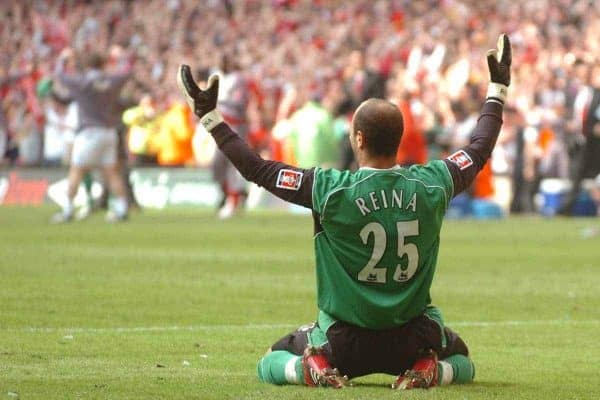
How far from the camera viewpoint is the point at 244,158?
7398 mm

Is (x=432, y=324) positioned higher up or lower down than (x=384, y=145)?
lower down

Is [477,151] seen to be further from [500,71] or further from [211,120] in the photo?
[211,120]

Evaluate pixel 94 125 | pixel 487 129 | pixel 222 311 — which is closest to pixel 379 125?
pixel 487 129

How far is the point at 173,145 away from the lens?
36.1 metres

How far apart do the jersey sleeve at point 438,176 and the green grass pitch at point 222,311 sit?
0.93m

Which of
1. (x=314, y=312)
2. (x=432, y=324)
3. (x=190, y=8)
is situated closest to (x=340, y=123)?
(x=190, y=8)

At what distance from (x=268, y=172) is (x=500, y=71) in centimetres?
130

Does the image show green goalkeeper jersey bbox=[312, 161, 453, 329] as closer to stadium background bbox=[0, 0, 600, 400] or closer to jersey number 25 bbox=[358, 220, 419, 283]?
jersey number 25 bbox=[358, 220, 419, 283]

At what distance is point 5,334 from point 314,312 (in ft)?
8.96

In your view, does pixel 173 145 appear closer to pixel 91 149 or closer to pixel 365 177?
pixel 91 149

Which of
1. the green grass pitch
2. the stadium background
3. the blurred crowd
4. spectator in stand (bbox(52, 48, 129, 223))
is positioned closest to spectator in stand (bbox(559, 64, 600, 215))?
the blurred crowd

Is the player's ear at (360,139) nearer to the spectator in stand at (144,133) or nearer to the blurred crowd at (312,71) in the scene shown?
the blurred crowd at (312,71)

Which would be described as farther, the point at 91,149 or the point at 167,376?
the point at 91,149

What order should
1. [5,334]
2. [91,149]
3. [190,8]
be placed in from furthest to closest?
[190,8] < [91,149] < [5,334]
